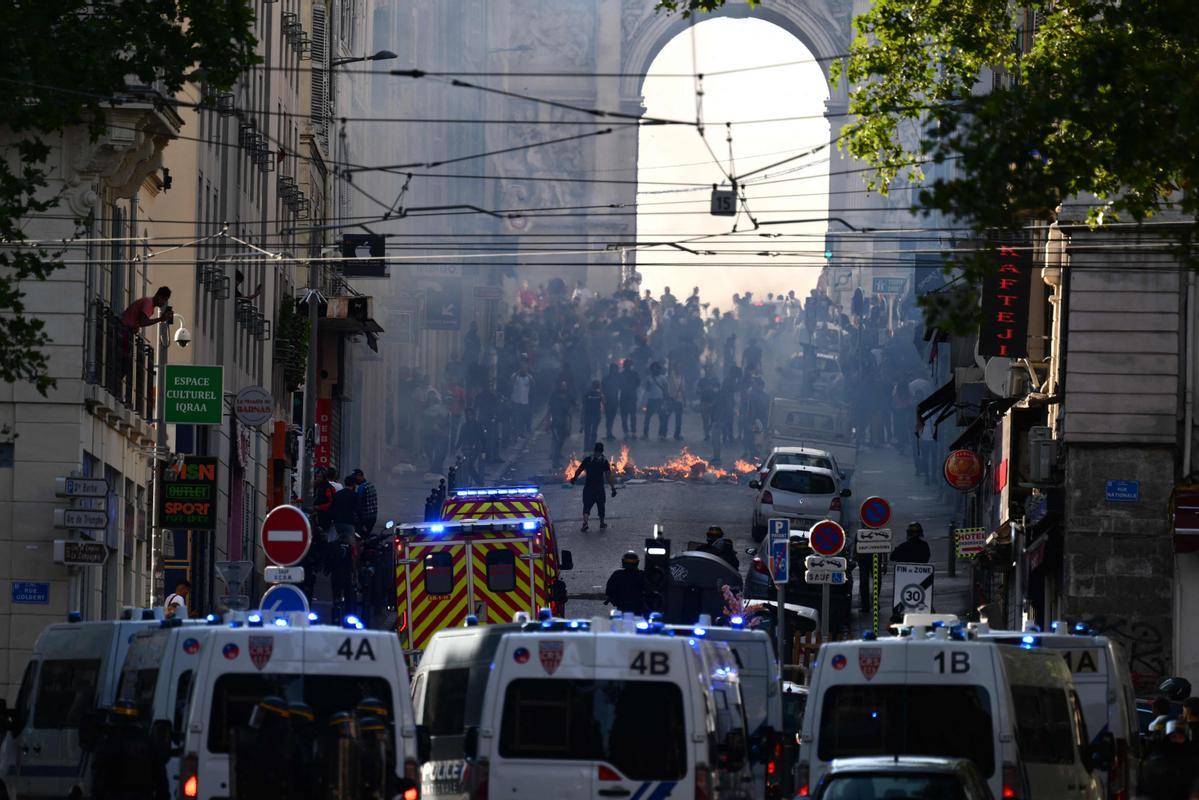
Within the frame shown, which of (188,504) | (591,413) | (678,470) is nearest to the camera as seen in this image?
(188,504)

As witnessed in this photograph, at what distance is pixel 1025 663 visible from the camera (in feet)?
64.3

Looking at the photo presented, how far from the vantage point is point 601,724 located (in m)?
17.2

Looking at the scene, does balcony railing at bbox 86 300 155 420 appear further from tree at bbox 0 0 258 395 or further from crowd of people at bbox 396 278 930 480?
crowd of people at bbox 396 278 930 480

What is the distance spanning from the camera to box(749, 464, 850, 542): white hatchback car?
50.0 m

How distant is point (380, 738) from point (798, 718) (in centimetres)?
1203

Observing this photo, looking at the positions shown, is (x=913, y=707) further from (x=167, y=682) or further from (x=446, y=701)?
(x=167, y=682)

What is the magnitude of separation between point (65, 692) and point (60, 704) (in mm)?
98

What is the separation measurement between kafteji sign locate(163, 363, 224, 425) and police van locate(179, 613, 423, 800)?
57.0 feet

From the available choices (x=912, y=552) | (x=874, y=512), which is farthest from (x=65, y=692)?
(x=912, y=552)

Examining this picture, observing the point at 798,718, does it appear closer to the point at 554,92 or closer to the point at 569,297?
the point at 569,297

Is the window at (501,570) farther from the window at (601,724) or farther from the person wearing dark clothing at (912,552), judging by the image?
the window at (601,724)

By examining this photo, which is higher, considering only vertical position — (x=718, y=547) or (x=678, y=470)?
(x=718, y=547)

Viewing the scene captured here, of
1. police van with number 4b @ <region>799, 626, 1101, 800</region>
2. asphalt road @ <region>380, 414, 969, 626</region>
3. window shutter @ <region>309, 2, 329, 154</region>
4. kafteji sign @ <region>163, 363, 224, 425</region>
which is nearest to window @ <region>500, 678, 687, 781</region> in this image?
police van with number 4b @ <region>799, 626, 1101, 800</region>

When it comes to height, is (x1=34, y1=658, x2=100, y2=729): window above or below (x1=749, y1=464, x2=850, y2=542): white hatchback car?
above
